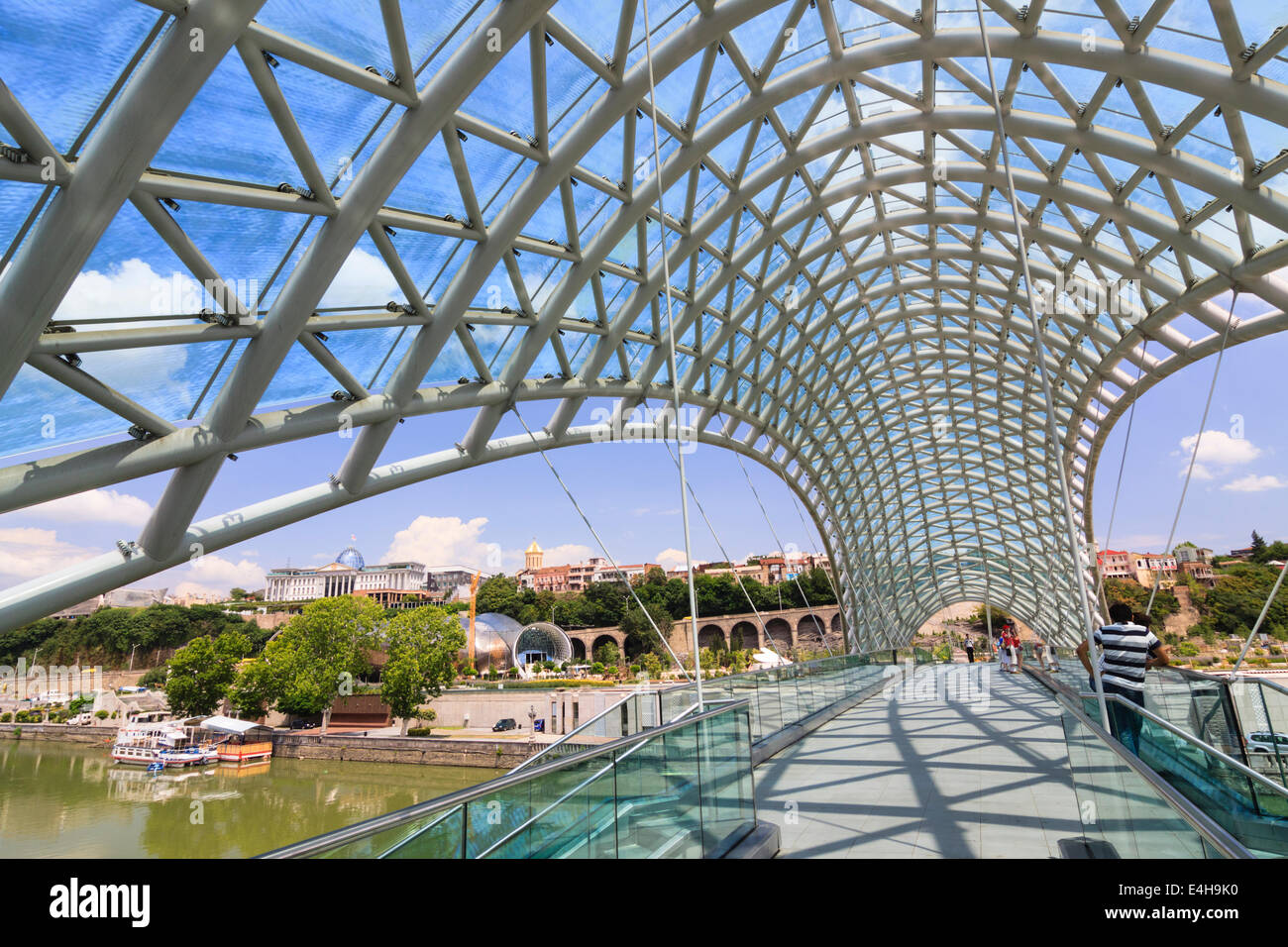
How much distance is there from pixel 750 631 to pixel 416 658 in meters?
56.8

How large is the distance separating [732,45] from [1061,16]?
6.65 m

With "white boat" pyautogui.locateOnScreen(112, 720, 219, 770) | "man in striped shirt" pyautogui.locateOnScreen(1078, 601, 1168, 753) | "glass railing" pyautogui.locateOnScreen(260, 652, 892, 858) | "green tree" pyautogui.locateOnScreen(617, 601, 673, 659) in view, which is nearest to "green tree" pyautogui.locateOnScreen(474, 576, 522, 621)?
"green tree" pyautogui.locateOnScreen(617, 601, 673, 659)

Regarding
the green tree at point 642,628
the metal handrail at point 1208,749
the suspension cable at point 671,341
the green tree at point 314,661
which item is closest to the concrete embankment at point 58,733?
the green tree at point 314,661

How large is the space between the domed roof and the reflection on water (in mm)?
114663

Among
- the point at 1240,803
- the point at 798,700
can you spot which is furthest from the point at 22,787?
the point at 1240,803

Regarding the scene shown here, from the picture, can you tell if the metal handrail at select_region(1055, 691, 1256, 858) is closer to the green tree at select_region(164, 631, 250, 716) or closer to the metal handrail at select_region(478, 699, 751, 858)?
the metal handrail at select_region(478, 699, 751, 858)

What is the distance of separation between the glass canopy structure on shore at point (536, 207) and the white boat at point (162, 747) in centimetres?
4532

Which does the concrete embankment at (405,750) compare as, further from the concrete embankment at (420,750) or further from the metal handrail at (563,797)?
the metal handrail at (563,797)

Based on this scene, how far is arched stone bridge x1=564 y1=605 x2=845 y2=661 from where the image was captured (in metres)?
99.1

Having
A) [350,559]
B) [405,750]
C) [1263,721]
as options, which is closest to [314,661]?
[405,750]

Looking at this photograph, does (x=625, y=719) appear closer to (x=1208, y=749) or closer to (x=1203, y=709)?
(x=1203, y=709)

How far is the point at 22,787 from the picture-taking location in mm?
44438

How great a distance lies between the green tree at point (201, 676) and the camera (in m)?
58.0

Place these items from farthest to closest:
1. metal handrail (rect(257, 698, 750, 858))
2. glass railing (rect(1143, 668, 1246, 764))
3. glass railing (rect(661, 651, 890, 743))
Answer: glass railing (rect(661, 651, 890, 743)), glass railing (rect(1143, 668, 1246, 764)), metal handrail (rect(257, 698, 750, 858))
